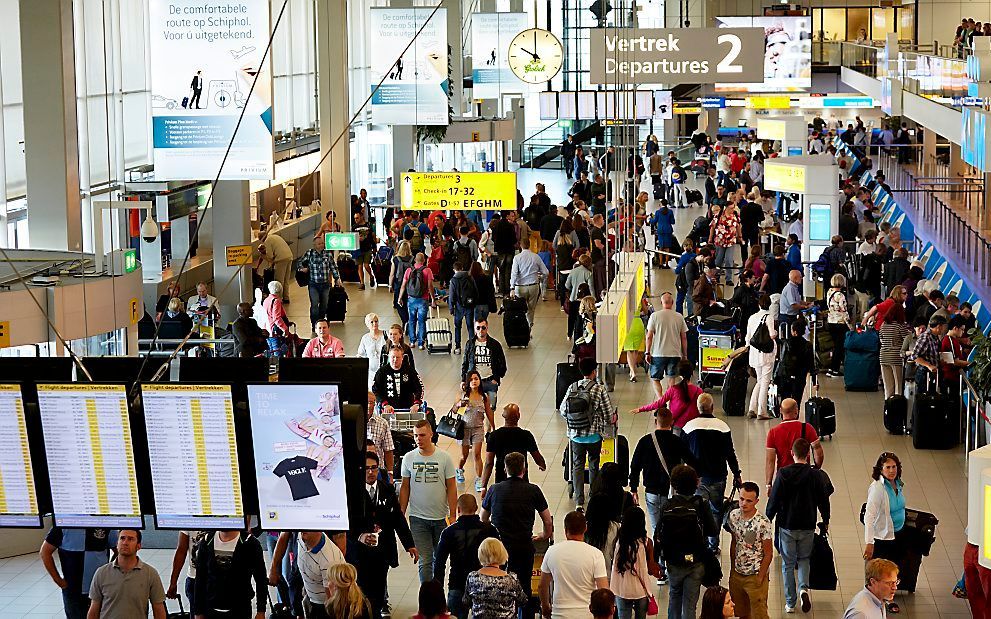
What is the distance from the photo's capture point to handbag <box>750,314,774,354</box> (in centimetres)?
1523

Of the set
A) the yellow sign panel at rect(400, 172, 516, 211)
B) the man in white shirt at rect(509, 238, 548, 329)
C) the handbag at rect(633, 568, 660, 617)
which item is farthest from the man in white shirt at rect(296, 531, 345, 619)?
the yellow sign panel at rect(400, 172, 516, 211)

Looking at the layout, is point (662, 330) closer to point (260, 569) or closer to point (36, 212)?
point (36, 212)

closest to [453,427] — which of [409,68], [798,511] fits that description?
[798,511]

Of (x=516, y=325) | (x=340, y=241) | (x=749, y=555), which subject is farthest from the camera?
(x=340, y=241)

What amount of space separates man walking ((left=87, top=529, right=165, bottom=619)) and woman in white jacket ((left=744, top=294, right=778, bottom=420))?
858 cm

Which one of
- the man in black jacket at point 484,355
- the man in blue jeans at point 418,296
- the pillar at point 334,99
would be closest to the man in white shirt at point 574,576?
the man in black jacket at point 484,355

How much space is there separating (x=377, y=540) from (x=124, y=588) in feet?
5.59

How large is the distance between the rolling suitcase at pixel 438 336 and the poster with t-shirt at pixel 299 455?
12.7 metres

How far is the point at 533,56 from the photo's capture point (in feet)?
94.2

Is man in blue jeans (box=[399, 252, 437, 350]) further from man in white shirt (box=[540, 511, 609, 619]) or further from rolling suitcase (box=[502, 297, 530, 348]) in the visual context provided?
man in white shirt (box=[540, 511, 609, 619])

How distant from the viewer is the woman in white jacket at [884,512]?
9.94 metres

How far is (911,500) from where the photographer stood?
41.2 ft

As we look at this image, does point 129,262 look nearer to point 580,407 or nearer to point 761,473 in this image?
point 580,407

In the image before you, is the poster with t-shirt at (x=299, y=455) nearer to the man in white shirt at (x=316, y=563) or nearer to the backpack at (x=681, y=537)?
the man in white shirt at (x=316, y=563)
